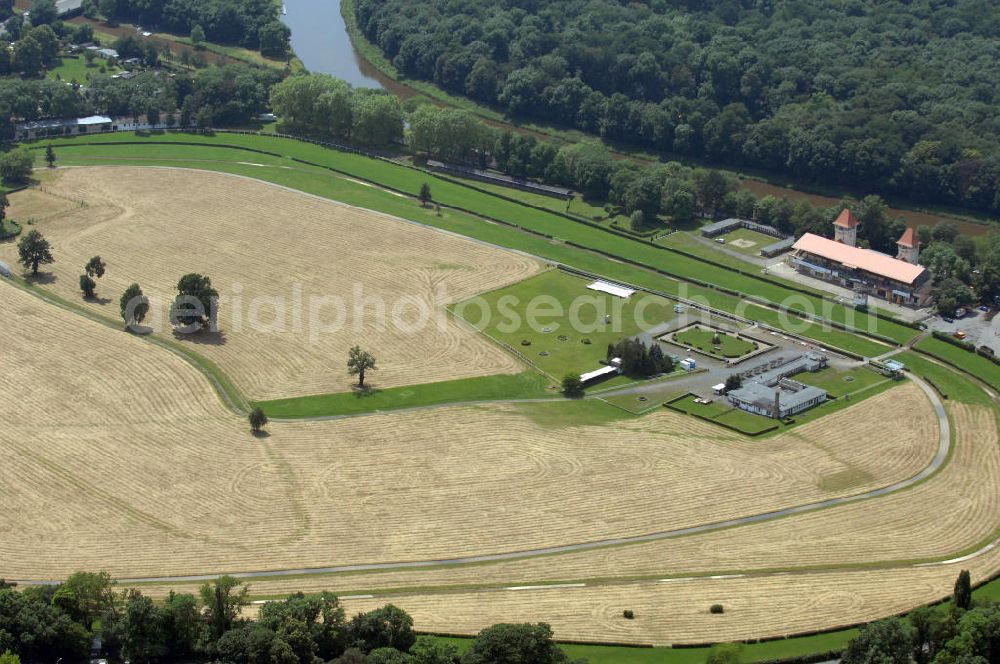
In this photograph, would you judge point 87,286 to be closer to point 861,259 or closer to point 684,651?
point 684,651

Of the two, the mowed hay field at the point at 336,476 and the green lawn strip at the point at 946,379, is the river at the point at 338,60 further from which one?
the mowed hay field at the point at 336,476

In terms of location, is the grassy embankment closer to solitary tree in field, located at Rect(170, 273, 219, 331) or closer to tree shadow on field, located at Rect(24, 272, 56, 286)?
solitary tree in field, located at Rect(170, 273, 219, 331)

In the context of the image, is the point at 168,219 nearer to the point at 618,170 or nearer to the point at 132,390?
the point at 132,390

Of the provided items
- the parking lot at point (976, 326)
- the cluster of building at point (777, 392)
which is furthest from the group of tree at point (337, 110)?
the parking lot at point (976, 326)

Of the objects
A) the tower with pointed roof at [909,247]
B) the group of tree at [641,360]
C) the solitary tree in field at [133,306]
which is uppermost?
the tower with pointed roof at [909,247]

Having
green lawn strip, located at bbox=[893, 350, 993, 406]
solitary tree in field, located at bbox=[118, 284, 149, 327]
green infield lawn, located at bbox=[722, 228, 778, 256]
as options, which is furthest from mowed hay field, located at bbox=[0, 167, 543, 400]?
green lawn strip, located at bbox=[893, 350, 993, 406]

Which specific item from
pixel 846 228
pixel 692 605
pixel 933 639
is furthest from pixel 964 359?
pixel 692 605

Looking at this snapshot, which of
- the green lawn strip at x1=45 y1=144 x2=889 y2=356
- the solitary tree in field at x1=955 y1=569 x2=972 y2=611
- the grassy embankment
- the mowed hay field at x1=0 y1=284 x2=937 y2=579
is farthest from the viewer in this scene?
the green lawn strip at x1=45 y1=144 x2=889 y2=356
